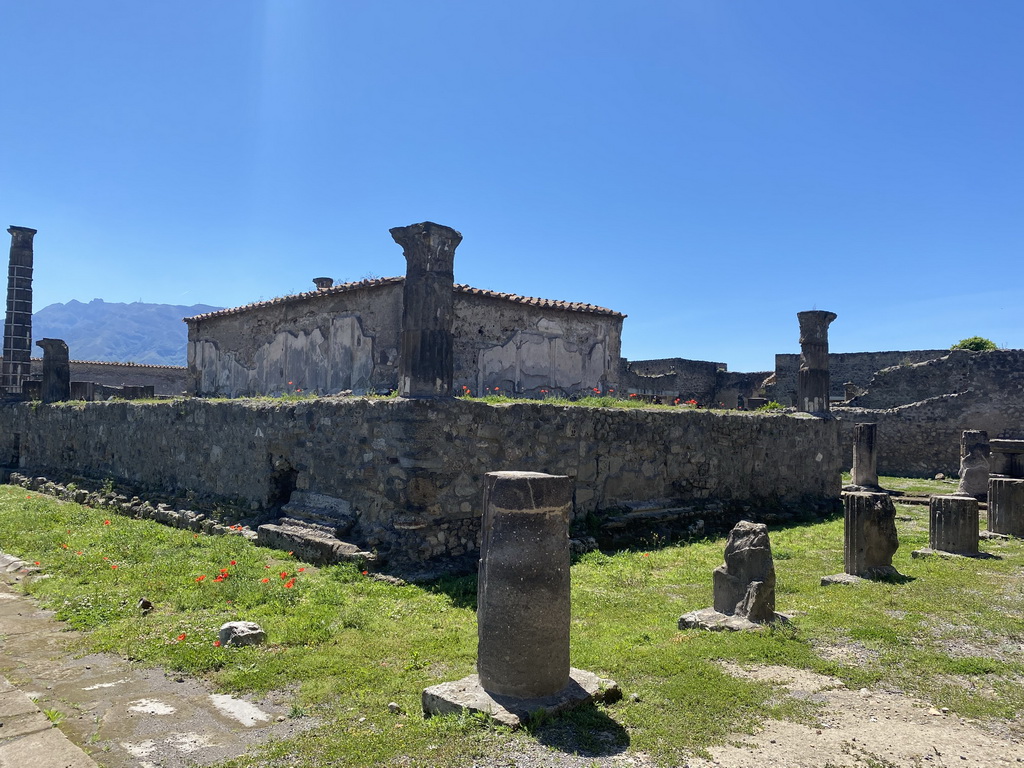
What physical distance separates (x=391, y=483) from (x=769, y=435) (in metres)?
8.04

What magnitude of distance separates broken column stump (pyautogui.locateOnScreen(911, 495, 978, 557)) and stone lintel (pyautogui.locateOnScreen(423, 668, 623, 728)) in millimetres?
6589

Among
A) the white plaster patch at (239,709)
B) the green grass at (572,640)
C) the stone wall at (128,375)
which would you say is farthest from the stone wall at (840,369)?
the white plaster patch at (239,709)

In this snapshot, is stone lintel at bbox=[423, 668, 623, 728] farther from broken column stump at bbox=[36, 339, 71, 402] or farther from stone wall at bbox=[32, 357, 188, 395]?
stone wall at bbox=[32, 357, 188, 395]

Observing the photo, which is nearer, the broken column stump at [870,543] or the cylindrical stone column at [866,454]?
the broken column stump at [870,543]

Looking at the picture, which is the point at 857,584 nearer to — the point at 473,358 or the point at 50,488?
the point at 473,358

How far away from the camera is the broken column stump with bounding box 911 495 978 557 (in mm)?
8867

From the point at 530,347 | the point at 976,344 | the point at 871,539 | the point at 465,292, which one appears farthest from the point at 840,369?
the point at 871,539

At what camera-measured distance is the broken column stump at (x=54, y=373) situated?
60.9 feet

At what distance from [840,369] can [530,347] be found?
20.5 metres

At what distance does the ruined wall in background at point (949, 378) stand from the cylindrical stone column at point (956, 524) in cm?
1657

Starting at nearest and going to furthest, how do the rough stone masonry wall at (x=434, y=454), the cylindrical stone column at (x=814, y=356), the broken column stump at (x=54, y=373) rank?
the rough stone masonry wall at (x=434, y=454), the cylindrical stone column at (x=814, y=356), the broken column stump at (x=54, y=373)

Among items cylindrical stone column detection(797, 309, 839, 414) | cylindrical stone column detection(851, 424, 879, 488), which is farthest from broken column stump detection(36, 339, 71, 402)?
cylindrical stone column detection(851, 424, 879, 488)

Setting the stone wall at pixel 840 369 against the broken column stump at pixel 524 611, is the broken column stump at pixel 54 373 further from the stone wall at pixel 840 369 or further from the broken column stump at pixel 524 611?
the stone wall at pixel 840 369

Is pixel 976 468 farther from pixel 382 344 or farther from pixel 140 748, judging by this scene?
pixel 140 748
